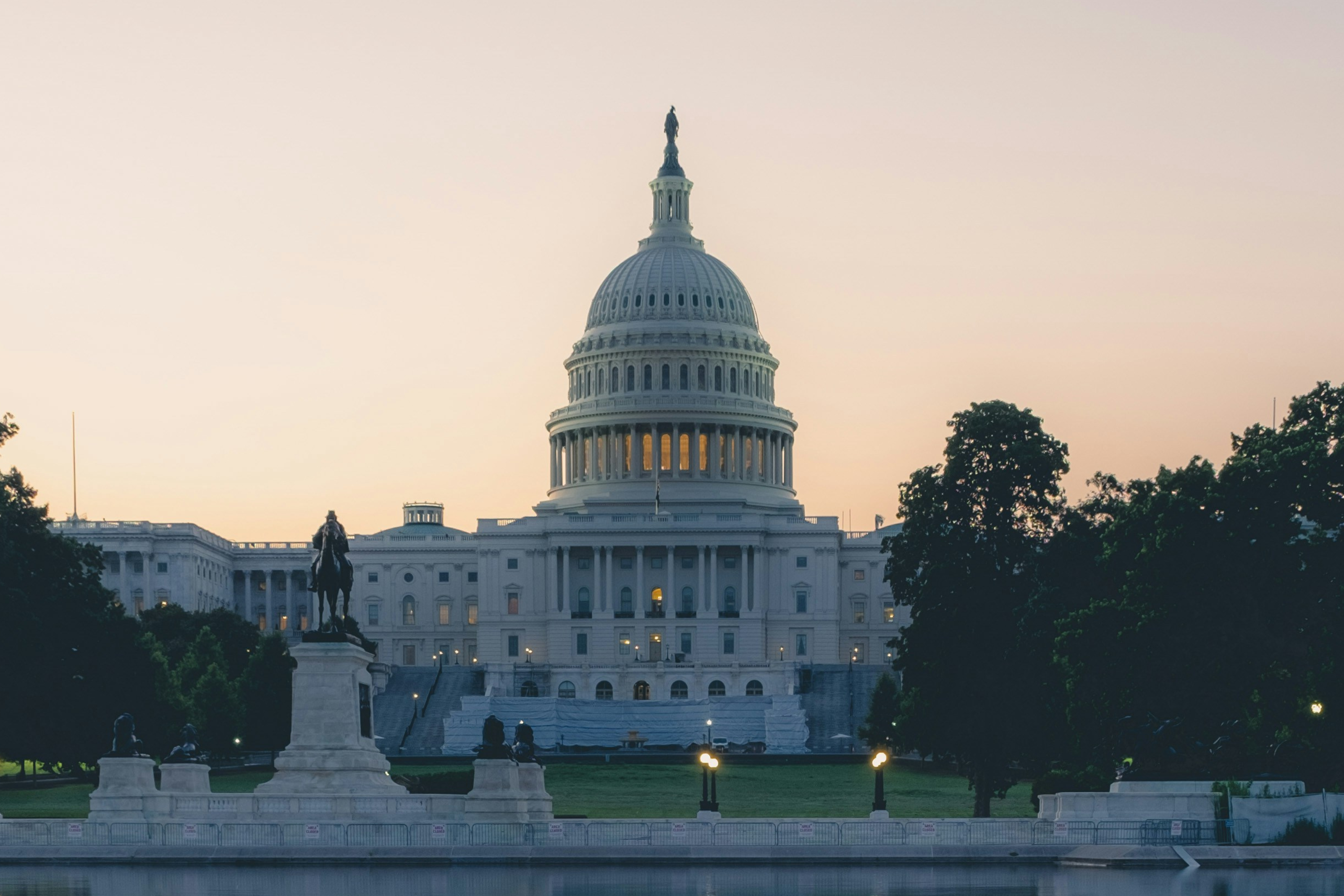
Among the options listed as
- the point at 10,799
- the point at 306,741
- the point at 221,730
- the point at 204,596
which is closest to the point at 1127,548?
the point at 306,741

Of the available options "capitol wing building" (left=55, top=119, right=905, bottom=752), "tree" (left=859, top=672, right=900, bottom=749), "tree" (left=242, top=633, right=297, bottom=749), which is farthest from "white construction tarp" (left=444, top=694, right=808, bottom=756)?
"tree" (left=242, top=633, right=297, bottom=749)

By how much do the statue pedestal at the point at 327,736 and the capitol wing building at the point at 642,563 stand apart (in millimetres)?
80593

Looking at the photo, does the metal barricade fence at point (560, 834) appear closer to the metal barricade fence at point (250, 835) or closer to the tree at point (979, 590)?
the metal barricade fence at point (250, 835)

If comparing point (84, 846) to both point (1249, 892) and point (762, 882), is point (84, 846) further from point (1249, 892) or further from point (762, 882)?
point (1249, 892)

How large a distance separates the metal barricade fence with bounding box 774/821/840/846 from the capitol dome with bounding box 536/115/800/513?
5103 inches

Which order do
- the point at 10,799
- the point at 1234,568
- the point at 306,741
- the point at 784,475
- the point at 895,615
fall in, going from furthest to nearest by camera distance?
the point at 784,475 < the point at 895,615 < the point at 10,799 < the point at 1234,568 < the point at 306,741

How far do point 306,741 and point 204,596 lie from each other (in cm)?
12776

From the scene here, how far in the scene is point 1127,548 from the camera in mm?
71125

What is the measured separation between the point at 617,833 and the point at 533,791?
181 inches

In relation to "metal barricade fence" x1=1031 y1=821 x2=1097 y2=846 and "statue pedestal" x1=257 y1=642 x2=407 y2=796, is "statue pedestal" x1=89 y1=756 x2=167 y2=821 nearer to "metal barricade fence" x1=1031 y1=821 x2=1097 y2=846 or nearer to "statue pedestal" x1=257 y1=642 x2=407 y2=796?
"statue pedestal" x1=257 y1=642 x2=407 y2=796

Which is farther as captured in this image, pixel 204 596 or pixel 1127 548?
pixel 204 596

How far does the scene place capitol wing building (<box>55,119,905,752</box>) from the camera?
157 m

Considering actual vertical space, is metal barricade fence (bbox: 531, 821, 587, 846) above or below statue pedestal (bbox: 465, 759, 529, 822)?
below

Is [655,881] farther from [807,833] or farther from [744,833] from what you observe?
[807,833]
